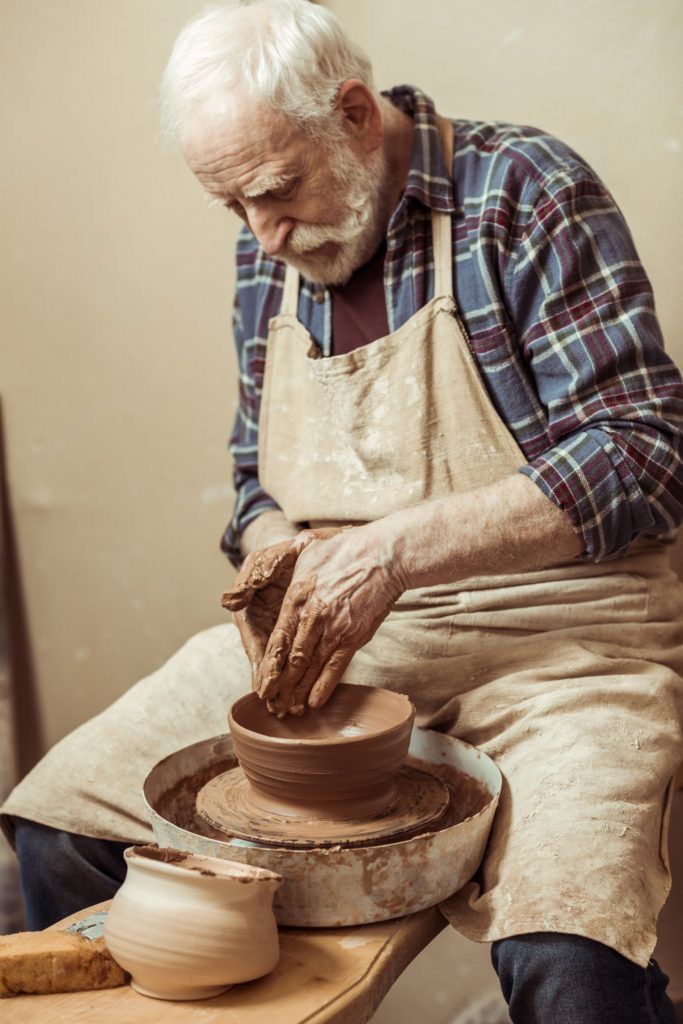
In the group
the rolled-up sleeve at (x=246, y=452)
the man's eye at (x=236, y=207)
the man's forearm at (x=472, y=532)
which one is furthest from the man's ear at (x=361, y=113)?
the man's forearm at (x=472, y=532)

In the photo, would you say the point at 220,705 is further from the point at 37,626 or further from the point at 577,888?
the point at 37,626

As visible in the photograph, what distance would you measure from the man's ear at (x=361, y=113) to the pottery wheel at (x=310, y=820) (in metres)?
1.19

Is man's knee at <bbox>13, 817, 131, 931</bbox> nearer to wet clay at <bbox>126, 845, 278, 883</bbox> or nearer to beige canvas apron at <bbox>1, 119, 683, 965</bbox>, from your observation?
beige canvas apron at <bbox>1, 119, 683, 965</bbox>

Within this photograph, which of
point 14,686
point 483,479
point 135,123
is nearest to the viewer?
point 483,479

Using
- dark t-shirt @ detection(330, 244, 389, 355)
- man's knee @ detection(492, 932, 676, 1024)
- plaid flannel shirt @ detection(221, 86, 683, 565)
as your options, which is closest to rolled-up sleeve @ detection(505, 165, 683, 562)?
plaid flannel shirt @ detection(221, 86, 683, 565)

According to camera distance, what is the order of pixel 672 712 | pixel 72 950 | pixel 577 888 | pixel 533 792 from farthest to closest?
→ pixel 672 712 → pixel 533 792 → pixel 577 888 → pixel 72 950

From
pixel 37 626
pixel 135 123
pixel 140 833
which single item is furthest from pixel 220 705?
pixel 135 123

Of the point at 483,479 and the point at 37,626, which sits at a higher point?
the point at 483,479

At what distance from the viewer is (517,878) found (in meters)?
1.47

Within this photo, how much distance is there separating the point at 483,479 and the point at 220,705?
2.19 ft

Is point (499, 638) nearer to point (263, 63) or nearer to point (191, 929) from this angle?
point (191, 929)

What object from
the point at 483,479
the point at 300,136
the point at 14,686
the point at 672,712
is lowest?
the point at 14,686

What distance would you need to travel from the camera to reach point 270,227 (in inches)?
76.0

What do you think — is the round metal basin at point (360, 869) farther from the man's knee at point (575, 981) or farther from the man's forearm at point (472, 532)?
the man's forearm at point (472, 532)
